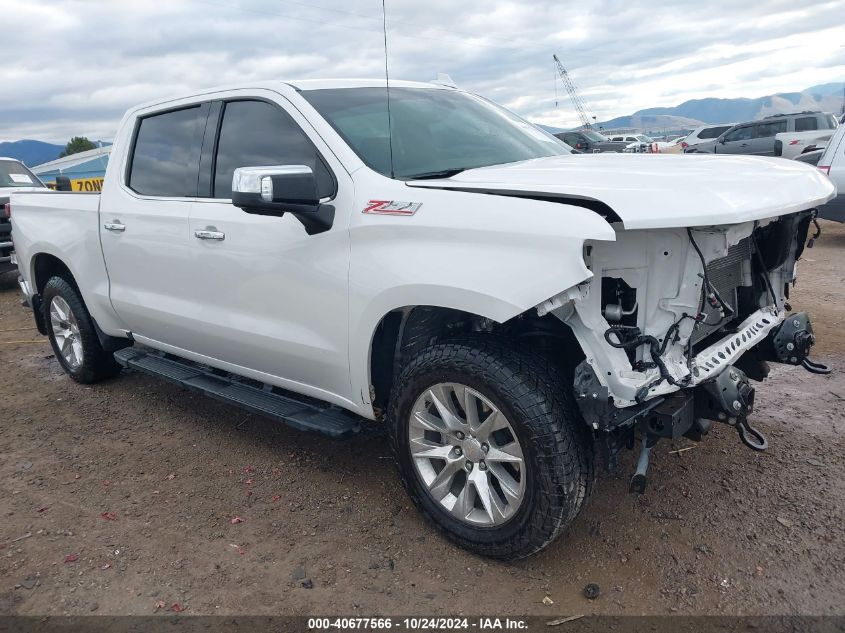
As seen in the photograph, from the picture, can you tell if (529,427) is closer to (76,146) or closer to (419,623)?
(419,623)

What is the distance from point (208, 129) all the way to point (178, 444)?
6.39 ft

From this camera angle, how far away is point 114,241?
4.41m

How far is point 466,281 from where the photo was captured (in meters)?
2.59

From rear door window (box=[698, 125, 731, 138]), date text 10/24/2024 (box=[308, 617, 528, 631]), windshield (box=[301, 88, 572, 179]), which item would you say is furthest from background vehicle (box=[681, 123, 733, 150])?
date text 10/24/2024 (box=[308, 617, 528, 631])

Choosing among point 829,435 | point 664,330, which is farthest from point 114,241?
point 829,435

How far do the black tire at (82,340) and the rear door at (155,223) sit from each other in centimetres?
71

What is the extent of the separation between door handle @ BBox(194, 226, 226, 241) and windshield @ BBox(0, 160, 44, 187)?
29.5 feet

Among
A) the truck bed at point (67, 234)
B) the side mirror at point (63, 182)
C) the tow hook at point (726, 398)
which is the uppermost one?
the side mirror at point (63, 182)

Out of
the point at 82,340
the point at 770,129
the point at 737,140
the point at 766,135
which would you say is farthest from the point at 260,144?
the point at 737,140

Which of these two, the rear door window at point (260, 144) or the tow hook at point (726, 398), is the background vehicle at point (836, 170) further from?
the rear door window at point (260, 144)

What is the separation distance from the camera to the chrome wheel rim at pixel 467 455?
9.07 feet

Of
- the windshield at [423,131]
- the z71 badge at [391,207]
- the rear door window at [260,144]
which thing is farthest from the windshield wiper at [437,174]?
the rear door window at [260,144]

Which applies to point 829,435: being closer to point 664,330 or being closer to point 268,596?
point 664,330

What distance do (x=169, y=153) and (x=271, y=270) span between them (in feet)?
4.56
